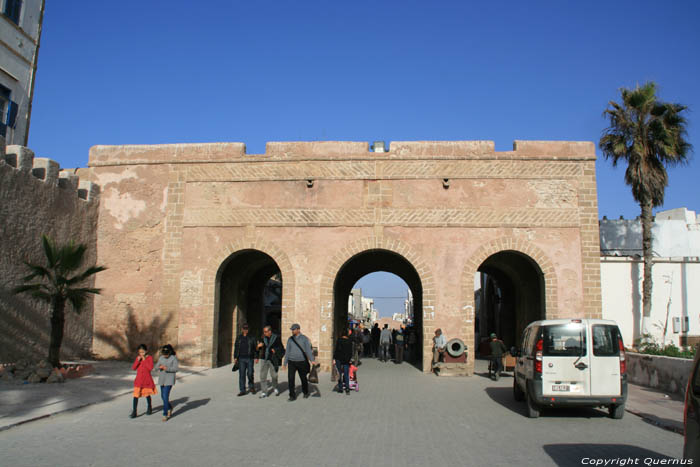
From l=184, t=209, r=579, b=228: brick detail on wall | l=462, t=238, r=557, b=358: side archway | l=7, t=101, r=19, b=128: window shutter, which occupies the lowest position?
l=462, t=238, r=557, b=358: side archway

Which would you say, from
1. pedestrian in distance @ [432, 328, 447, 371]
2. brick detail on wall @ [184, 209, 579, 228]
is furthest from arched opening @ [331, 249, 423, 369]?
pedestrian in distance @ [432, 328, 447, 371]

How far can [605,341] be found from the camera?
8.99 m

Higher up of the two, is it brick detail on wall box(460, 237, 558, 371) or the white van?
brick detail on wall box(460, 237, 558, 371)

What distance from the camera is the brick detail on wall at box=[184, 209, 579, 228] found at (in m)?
15.9

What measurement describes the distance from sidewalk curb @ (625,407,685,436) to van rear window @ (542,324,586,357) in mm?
1555

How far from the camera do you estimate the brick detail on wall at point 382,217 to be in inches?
625

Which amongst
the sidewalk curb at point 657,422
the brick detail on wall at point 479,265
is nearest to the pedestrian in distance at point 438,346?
the brick detail on wall at point 479,265

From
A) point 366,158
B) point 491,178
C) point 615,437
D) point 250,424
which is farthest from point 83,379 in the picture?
point 491,178

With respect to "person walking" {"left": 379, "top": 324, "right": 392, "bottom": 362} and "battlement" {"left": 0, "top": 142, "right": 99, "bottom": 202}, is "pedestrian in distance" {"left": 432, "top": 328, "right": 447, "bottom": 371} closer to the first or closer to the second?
"person walking" {"left": 379, "top": 324, "right": 392, "bottom": 362}

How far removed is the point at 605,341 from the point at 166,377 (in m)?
7.28

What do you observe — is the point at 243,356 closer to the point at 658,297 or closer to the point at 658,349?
the point at 658,349

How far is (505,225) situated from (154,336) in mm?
11008

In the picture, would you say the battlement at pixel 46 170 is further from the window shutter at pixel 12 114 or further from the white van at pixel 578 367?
the white van at pixel 578 367

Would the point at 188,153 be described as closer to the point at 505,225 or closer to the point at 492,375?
the point at 505,225
